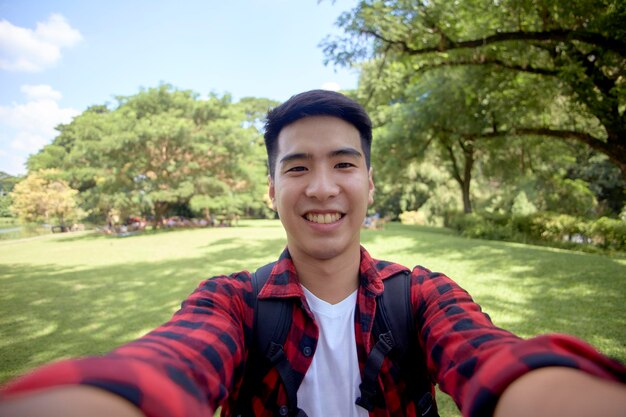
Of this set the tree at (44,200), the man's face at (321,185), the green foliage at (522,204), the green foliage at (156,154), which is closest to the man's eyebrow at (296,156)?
the man's face at (321,185)

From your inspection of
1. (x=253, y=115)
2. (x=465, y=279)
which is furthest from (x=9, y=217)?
(x=253, y=115)

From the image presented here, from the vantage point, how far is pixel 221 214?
1251 inches

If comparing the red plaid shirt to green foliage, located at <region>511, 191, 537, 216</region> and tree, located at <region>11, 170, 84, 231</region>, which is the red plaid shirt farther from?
green foliage, located at <region>511, 191, 537, 216</region>

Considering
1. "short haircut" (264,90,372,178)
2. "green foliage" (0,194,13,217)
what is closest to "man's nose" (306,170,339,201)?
"short haircut" (264,90,372,178)

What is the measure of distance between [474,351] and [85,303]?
7.08 m

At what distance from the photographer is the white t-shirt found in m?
1.31

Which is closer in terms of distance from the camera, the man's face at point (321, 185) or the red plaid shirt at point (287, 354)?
the red plaid shirt at point (287, 354)

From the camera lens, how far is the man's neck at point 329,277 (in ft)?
5.00

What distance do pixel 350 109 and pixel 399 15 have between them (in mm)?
5600

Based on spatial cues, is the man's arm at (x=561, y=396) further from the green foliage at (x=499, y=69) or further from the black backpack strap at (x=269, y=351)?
the green foliage at (x=499, y=69)

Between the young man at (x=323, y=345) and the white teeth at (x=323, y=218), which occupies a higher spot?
the white teeth at (x=323, y=218)

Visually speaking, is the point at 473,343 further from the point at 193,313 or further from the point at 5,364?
the point at 5,364

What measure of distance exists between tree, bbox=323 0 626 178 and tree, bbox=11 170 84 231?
35.3 ft

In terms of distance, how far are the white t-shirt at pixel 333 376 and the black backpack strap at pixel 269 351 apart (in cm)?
8
